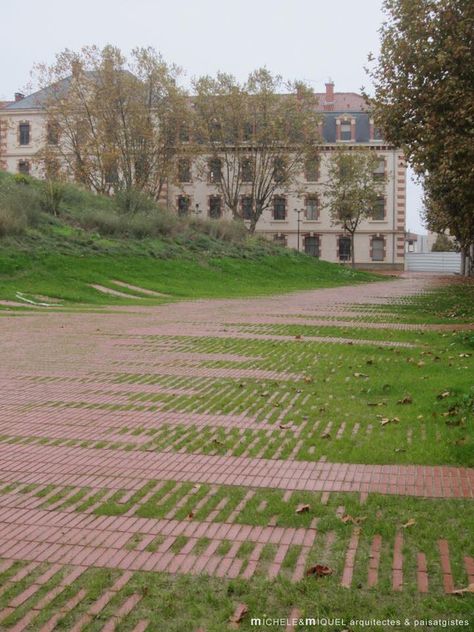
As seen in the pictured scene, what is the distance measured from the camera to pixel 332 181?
6669cm

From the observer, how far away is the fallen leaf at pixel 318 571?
13.5ft

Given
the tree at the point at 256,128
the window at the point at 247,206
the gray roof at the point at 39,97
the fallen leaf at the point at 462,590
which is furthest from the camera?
the window at the point at 247,206

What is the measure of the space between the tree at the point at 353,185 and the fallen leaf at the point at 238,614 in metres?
60.4

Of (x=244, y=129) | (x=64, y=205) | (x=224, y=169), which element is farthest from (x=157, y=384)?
(x=224, y=169)

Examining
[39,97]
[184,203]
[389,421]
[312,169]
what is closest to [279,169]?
[312,169]

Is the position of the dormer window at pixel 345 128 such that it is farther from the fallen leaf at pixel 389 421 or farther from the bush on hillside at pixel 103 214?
the fallen leaf at pixel 389 421

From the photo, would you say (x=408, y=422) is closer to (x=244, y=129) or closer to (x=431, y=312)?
(x=431, y=312)

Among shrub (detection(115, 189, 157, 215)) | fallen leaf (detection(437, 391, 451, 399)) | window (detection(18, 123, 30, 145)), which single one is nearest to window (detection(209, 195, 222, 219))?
window (detection(18, 123, 30, 145))

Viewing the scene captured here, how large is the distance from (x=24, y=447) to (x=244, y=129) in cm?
5265

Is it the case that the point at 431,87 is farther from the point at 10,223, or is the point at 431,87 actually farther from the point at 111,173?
the point at 111,173

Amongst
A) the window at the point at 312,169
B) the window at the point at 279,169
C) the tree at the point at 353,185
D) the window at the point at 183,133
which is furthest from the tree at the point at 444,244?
the window at the point at 183,133

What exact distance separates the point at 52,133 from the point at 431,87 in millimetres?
34086

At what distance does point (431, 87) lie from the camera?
21.3 meters

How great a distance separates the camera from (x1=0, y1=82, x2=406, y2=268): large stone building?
71312mm
